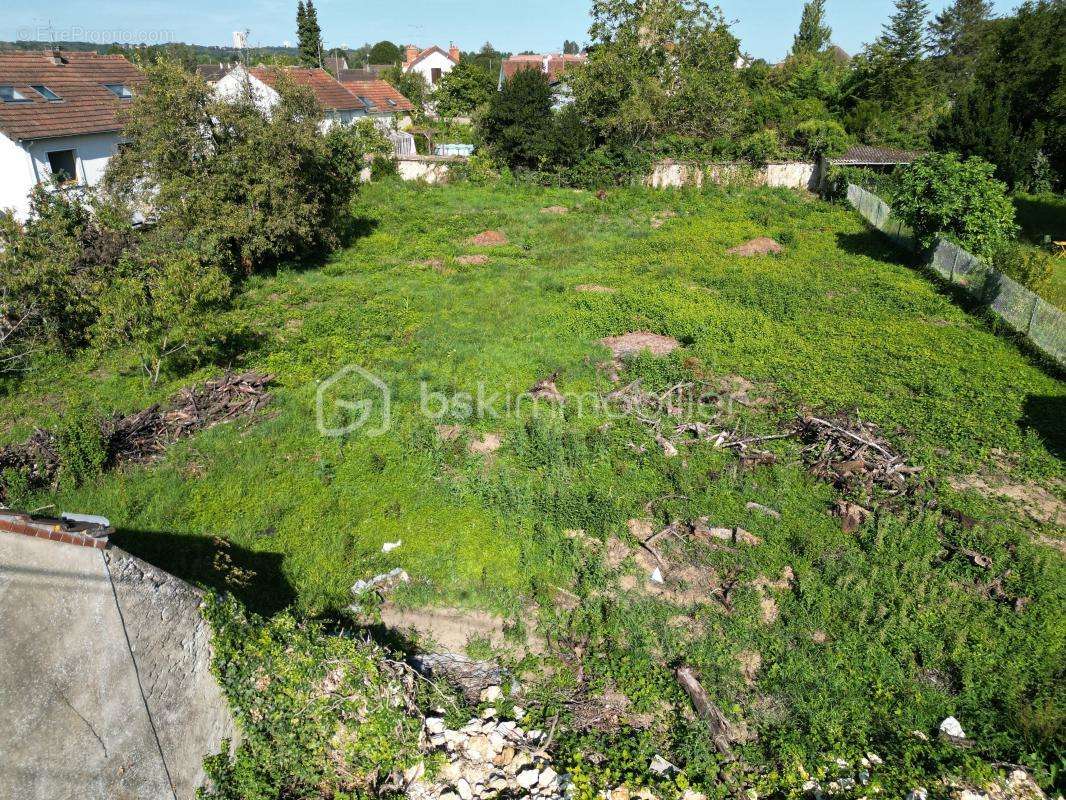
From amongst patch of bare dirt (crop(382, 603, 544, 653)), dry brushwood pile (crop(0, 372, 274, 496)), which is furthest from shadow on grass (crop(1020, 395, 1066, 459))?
dry brushwood pile (crop(0, 372, 274, 496))

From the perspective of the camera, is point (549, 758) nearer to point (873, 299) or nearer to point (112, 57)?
point (873, 299)

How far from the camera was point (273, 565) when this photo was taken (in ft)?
23.3

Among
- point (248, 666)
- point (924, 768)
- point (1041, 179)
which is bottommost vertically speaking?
point (924, 768)

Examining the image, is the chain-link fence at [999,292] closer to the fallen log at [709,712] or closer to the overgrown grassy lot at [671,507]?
the overgrown grassy lot at [671,507]

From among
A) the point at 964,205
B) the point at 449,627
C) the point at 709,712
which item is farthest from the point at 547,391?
the point at 964,205

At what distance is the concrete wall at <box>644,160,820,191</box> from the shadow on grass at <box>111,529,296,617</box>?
76.3ft

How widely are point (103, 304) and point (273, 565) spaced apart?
19.6ft

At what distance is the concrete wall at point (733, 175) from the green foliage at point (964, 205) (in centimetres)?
1010

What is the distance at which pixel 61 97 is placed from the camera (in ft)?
69.3

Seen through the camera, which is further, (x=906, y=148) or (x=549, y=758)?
(x=906, y=148)

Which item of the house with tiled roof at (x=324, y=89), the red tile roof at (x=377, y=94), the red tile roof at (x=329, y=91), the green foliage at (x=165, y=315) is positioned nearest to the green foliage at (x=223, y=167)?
the green foliage at (x=165, y=315)

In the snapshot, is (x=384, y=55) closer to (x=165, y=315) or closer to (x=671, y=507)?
(x=165, y=315)

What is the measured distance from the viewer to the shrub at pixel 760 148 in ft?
84.9

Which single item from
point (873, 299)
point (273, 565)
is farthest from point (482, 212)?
point (273, 565)
